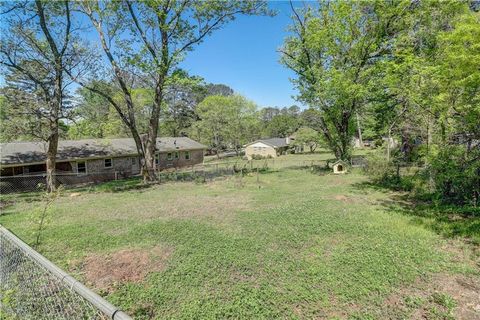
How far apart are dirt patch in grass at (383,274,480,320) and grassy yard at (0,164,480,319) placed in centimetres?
2

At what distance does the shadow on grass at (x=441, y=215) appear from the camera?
7141mm

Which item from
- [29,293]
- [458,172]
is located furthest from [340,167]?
[29,293]

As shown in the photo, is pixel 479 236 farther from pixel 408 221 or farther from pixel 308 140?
pixel 308 140

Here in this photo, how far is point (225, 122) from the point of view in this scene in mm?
40969

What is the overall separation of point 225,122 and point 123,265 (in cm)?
3605

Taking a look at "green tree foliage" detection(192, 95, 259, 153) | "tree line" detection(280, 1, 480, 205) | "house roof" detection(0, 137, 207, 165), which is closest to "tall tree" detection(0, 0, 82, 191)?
"house roof" detection(0, 137, 207, 165)

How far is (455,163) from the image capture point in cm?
887

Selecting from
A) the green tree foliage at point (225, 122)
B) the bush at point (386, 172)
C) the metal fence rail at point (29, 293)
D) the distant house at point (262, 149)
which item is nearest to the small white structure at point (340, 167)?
the bush at point (386, 172)

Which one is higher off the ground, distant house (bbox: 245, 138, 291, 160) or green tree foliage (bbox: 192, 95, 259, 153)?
green tree foliage (bbox: 192, 95, 259, 153)

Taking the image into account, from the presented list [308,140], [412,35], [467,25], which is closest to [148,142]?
[467,25]

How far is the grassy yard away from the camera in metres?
4.34

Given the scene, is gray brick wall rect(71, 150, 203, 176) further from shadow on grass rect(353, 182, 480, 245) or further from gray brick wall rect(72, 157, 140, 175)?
shadow on grass rect(353, 182, 480, 245)

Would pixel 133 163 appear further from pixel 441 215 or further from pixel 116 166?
pixel 441 215

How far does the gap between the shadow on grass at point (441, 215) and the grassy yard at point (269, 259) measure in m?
0.21
